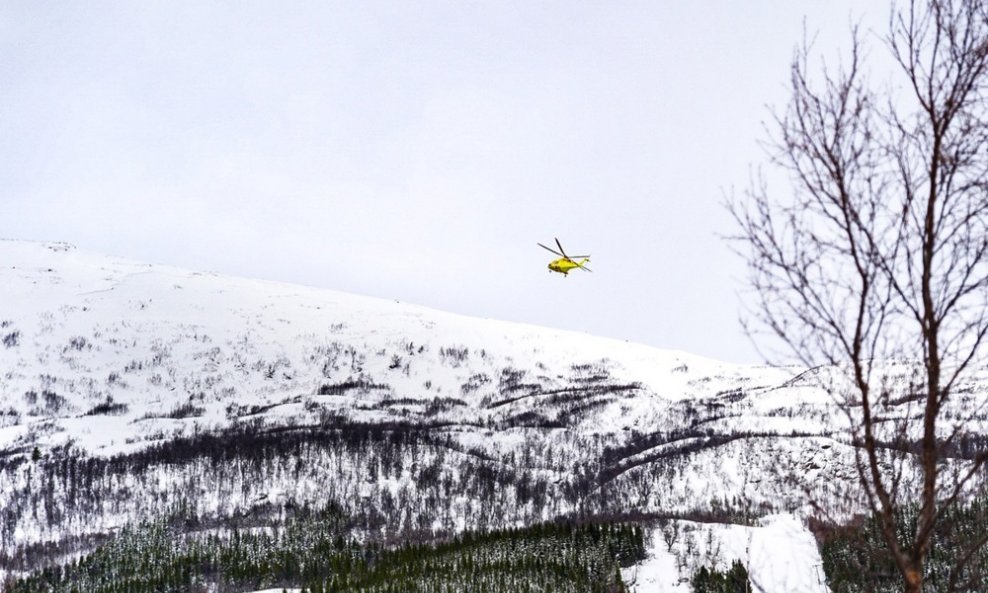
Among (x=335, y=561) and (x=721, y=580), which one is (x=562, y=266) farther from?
(x=335, y=561)

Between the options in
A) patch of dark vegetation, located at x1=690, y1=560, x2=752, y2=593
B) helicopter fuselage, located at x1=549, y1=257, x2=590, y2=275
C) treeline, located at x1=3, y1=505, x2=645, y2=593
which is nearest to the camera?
helicopter fuselage, located at x1=549, y1=257, x2=590, y2=275

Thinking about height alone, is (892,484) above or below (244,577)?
above

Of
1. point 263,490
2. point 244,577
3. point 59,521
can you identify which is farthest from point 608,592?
point 59,521

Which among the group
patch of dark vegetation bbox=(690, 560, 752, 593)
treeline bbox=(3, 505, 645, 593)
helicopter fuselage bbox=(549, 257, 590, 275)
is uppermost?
helicopter fuselage bbox=(549, 257, 590, 275)

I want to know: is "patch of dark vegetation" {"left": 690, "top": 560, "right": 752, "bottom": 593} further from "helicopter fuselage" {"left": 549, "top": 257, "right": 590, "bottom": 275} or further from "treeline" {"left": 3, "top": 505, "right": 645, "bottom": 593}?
"helicopter fuselage" {"left": 549, "top": 257, "right": 590, "bottom": 275}

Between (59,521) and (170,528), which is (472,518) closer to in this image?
(170,528)

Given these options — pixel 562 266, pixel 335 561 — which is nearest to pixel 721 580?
pixel 562 266

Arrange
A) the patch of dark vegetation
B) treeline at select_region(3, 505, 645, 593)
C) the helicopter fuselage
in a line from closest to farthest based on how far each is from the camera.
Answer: the helicopter fuselage, the patch of dark vegetation, treeline at select_region(3, 505, 645, 593)

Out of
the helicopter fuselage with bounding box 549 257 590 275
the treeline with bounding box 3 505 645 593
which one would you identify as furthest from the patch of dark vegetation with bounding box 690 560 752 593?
the helicopter fuselage with bounding box 549 257 590 275
